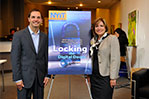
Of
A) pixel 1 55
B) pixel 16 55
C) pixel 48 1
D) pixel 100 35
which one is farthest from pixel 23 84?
pixel 48 1

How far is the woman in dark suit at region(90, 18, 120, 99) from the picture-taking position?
2438 mm

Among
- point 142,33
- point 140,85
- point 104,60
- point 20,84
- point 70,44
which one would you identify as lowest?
point 140,85

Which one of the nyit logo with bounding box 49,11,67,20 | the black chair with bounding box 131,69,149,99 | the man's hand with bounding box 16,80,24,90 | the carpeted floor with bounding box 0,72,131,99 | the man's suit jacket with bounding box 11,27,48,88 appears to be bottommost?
the carpeted floor with bounding box 0,72,131,99

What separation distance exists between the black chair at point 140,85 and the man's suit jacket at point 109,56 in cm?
126

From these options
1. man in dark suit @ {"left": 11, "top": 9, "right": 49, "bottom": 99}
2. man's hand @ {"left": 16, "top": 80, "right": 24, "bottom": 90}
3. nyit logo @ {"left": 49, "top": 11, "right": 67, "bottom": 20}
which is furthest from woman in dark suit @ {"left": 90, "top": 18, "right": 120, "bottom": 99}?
man's hand @ {"left": 16, "top": 80, "right": 24, "bottom": 90}

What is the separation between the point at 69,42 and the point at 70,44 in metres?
0.03

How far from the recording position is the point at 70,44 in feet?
8.82

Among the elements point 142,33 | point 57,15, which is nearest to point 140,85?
point 57,15

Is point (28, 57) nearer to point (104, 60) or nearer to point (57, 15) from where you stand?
point (57, 15)

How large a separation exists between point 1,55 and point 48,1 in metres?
4.13

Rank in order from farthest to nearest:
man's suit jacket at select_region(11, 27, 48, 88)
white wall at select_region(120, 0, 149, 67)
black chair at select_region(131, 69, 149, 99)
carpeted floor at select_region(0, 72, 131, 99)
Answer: white wall at select_region(120, 0, 149, 67) < carpeted floor at select_region(0, 72, 131, 99) < black chair at select_region(131, 69, 149, 99) < man's suit jacket at select_region(11, 27, 48, 88)

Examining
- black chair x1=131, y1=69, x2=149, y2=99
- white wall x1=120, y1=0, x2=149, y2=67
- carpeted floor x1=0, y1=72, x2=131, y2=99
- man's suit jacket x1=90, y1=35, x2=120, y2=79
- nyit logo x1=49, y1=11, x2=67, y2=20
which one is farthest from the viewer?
white wall x1=120, y1=0, x2=149, y2=67

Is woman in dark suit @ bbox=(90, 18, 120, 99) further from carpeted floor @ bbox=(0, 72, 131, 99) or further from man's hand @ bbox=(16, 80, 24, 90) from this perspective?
carpeted floor @ bbox=(0, 72, 131, 99)

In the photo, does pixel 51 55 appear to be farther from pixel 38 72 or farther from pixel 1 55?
pixel 1 55
